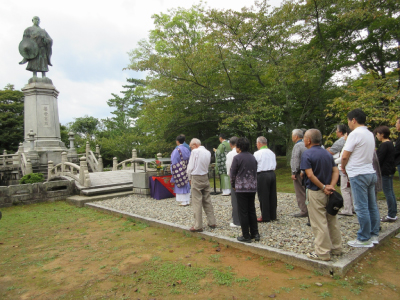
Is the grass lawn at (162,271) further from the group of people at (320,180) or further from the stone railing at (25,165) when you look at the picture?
the stone railing at (25,165)

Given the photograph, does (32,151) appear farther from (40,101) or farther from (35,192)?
(35,192)

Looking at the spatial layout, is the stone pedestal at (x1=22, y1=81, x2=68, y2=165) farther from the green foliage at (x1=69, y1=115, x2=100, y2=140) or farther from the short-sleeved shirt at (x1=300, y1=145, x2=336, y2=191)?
the green foliage at (x1=69, y1=115, x2=100, y2=140)

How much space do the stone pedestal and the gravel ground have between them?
9.81m

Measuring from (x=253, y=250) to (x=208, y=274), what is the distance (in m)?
0.95

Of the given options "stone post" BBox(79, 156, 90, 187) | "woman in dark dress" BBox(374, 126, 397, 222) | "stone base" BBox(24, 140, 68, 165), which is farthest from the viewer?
"stone base" BBox(24, 140, 68, 165)

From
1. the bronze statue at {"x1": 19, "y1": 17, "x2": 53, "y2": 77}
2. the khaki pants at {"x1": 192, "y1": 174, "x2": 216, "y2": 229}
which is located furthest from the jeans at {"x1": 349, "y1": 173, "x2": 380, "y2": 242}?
the bronze statue at {"x1": 19, "y1": 17, "x2": 53, "y2": 77}

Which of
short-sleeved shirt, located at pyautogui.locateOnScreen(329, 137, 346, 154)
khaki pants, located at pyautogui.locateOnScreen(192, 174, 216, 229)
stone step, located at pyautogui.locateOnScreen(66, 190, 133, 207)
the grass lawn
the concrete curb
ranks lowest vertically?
the grass lawn

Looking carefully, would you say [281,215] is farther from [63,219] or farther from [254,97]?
[254,97]

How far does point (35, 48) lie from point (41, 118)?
4.70 m

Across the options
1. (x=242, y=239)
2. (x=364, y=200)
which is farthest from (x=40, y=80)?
(x=364, y=200)

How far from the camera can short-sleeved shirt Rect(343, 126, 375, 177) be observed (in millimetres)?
3775

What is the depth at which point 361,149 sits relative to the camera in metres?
3.79

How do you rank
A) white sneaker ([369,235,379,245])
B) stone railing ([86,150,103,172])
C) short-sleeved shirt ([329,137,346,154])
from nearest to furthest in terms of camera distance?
white sneaker ([369,235,379,245])
short-sleeved shirt ([329,137,346,154])
stone railing ([86,150,103,172])

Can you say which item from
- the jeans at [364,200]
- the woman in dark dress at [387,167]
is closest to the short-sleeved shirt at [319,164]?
the jeans at [364,200]
